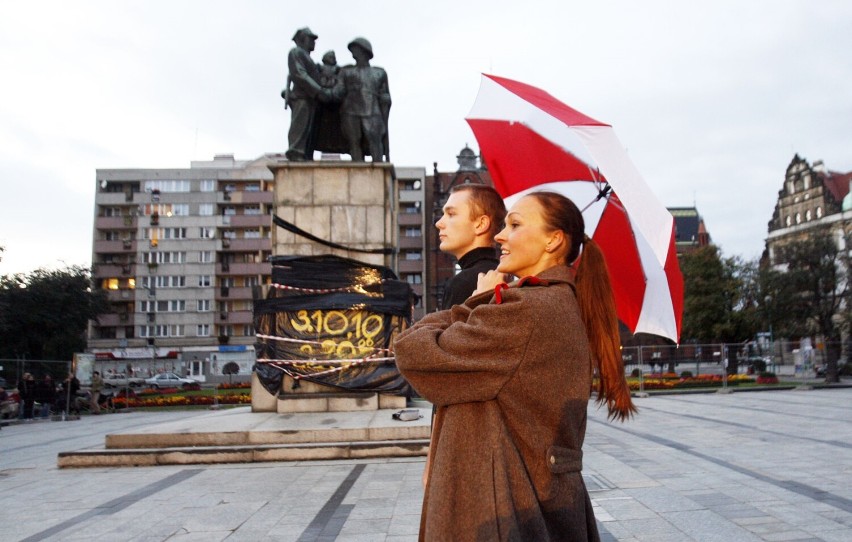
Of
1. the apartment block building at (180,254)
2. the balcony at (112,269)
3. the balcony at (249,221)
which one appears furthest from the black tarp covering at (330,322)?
the balcony at (112,269)

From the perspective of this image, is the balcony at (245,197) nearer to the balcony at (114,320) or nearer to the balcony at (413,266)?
the balcony at (114,320)

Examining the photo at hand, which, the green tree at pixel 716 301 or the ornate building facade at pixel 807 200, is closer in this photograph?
the green tree at pixel 716 301

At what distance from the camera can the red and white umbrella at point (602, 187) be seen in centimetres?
233

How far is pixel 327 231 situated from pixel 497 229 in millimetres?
7373

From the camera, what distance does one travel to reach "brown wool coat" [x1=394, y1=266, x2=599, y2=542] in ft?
5.61

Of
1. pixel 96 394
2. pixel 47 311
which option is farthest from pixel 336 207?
pixel 47 311

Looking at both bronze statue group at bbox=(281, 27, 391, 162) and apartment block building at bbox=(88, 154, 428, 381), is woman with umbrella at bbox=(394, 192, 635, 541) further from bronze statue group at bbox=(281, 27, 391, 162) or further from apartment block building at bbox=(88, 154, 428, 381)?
apartment block building at bbox=(88, 154, 428, 381)

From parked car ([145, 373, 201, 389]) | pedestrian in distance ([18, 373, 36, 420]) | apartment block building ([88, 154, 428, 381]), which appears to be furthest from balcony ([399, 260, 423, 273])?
pedestrian in distance ([18, 373, 36, 420])

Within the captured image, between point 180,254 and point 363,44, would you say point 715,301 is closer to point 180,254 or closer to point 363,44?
point 363,44

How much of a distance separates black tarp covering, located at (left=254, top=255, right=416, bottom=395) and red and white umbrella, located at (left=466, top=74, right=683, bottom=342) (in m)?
6.54

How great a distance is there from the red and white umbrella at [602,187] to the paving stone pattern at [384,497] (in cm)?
271

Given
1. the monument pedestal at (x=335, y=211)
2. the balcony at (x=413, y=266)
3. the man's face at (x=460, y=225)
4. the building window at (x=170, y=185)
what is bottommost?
the man's face at (x=460, y=225)

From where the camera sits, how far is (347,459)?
7.75m

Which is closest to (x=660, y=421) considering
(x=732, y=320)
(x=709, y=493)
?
(x=709, y=493)
